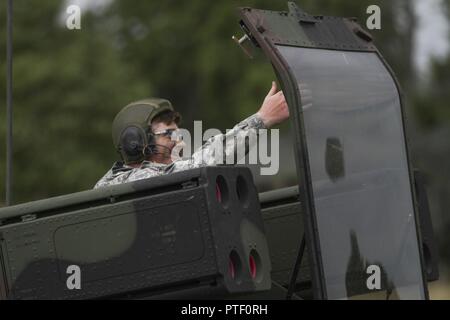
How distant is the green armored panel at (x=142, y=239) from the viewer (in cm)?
723

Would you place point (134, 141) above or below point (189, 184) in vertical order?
above

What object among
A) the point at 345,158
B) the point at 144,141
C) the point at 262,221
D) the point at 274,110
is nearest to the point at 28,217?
the point at 144,141

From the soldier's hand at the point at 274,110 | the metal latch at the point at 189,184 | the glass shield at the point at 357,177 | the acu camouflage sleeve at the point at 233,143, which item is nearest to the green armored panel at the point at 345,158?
the glass shield at the point at 357,177

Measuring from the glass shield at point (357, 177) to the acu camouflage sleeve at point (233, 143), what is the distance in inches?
14.9

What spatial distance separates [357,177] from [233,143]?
2.10 ft

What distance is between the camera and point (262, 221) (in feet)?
25.5

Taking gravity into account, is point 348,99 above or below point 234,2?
below

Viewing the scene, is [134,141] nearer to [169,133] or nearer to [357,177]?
[169,133]

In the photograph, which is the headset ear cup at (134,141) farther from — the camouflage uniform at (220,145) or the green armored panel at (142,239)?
the green armored panel at (142,239)

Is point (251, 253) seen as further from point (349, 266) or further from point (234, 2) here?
point (234, 2)

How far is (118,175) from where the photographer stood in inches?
330
